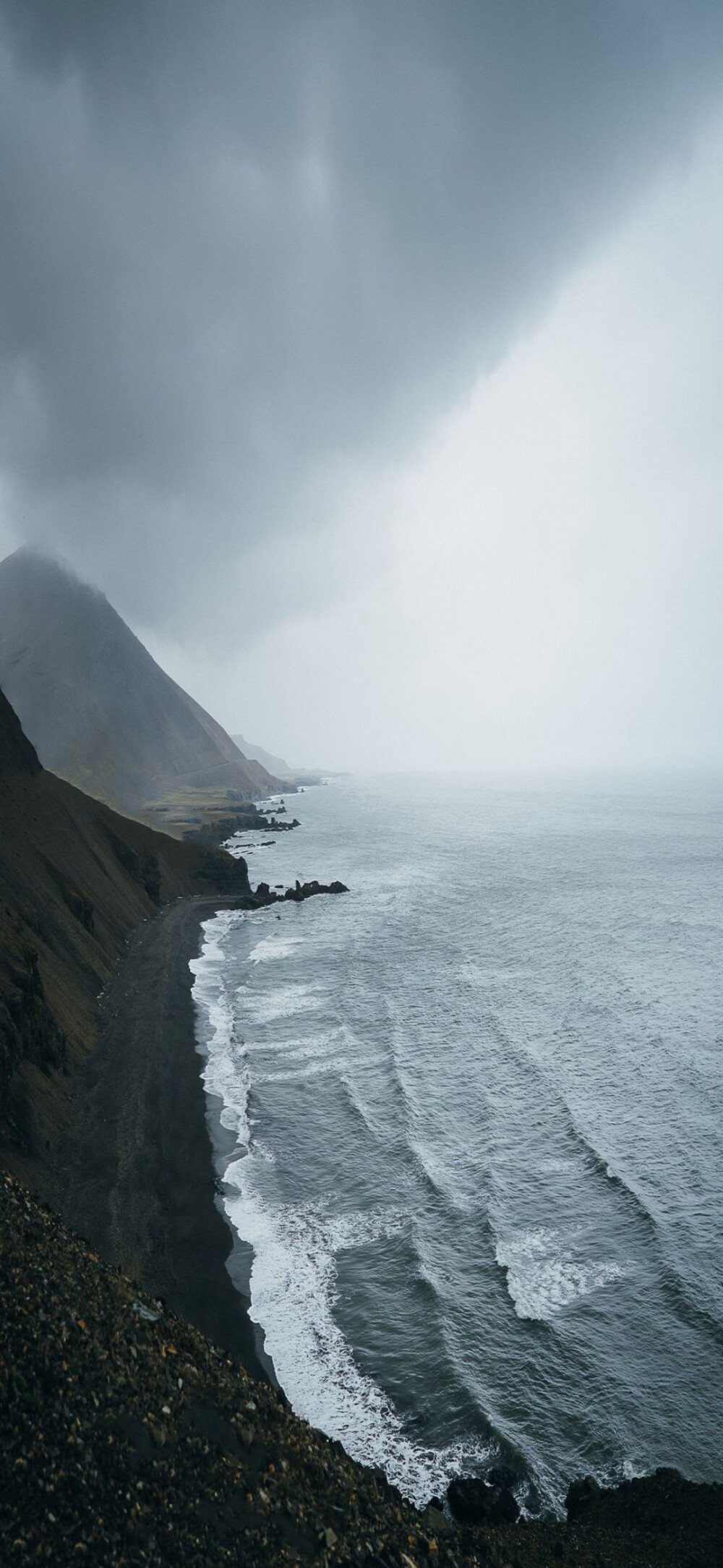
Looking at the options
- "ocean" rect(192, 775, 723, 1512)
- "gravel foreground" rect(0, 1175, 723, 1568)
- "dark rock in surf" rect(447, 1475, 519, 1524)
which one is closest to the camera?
"gravel foreground" rect(0, 1175, 723, 1568)

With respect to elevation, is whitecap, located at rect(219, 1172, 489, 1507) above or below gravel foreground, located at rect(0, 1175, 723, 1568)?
below

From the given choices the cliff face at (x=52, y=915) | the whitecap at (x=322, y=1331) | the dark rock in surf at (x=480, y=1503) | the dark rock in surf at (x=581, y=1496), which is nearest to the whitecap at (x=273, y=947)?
the cliff face at (x=52, y=915)

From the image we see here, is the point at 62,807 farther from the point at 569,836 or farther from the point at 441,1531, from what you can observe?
the point at 569,836

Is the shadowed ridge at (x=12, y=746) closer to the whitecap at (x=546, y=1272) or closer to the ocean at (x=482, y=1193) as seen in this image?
the ocean at (x=482, y=1193)

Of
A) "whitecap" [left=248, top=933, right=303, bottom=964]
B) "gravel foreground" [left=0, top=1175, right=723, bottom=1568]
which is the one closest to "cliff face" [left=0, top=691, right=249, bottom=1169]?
"whitecap" [left=248, top=933, right=303, bottom=964]

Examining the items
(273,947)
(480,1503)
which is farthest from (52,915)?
(480,1503)

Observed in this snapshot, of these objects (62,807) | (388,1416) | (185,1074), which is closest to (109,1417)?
(388,1416)

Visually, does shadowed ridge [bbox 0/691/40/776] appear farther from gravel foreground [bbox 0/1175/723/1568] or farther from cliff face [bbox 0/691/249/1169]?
gravel foreground [bbox 0/1175/723/1568]
